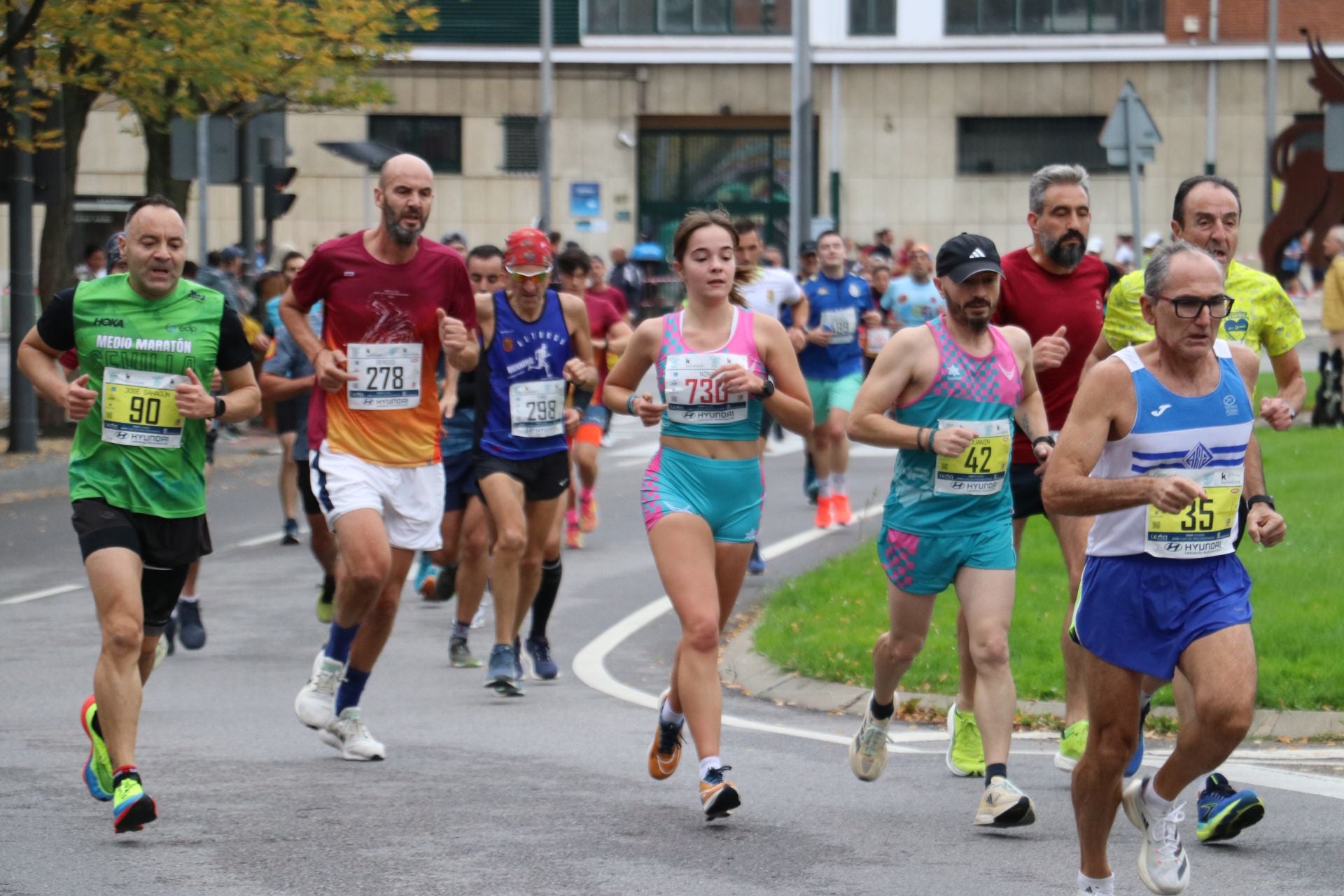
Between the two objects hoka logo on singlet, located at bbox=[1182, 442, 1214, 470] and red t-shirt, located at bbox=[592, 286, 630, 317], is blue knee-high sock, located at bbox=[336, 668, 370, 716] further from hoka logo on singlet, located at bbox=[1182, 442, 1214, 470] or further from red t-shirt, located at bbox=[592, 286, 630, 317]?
red t-shirt, located at bbox=[592, 286, 630, 317]

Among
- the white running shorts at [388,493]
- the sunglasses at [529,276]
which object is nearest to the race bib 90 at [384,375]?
the white running shorts at [388,493]

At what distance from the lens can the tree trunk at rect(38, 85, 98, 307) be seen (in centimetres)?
2212

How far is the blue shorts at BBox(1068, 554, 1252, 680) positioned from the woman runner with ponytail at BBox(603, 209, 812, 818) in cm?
179

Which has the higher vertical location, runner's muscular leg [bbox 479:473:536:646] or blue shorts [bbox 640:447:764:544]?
blue shorts [bbox 640:447:764:544]

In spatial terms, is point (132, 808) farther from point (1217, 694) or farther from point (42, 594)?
point (42, 594)

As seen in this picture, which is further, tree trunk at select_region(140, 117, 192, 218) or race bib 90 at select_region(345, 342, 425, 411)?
tree trunk at select_region(140, 117, 192, 218)

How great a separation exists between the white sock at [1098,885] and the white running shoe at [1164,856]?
16cm

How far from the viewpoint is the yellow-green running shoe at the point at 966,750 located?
7.73 meters

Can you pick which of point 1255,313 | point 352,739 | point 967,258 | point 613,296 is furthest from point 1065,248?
point 613,296

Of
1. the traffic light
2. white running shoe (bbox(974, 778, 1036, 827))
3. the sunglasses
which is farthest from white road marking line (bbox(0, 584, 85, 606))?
the traffic light

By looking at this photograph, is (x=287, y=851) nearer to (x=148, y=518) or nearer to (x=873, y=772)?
(x=148, y=518)

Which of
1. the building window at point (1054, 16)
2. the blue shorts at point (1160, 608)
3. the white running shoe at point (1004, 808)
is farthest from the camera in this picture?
the building window at point (1054, 16)

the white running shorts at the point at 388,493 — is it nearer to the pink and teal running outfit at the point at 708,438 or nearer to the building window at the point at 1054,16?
the pink and teal running outfit at the point at 708,438

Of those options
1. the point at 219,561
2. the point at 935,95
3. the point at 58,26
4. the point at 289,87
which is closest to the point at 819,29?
the point at 935,95
